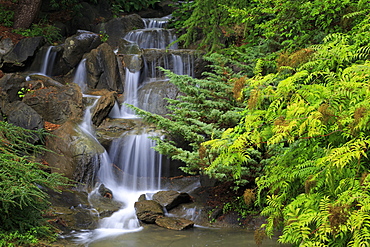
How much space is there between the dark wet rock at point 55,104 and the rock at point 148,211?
482 centimetres

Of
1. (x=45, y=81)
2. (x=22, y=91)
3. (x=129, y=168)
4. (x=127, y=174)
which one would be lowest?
(x=127, y=174)

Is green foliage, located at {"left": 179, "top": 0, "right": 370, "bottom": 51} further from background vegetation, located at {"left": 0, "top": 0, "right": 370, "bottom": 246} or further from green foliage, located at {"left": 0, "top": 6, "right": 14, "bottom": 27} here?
green foliage, located at {"left": 0, "top": 6, "right": 14, "bottom": 27}

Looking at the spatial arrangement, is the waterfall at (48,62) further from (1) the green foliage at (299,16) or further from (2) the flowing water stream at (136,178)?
(1) the green foliage at (299,16)

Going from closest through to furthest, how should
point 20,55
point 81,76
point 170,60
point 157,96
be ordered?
point 157,96 → point 20,55 → point 81,76 → point 170,60

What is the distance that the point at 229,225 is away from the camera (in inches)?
307

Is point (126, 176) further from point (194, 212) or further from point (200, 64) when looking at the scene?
point (200, 64)

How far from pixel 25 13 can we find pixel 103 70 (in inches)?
225

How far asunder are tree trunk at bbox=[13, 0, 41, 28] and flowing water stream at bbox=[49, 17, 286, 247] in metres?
4.47

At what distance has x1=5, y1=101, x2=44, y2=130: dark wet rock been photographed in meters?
10.4

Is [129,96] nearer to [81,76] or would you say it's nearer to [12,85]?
[81,76]

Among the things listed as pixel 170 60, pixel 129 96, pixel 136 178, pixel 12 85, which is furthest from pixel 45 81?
pixel 136 178

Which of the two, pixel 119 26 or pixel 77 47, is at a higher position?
pixel 119 26

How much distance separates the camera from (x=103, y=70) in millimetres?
14367

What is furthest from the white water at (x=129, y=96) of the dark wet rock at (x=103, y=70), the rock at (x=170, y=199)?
the rock at (x=170, y=199)
